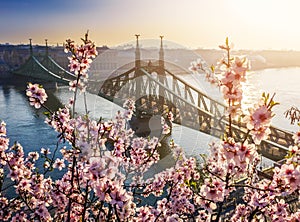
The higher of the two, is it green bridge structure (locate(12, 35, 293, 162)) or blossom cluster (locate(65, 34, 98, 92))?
blossom cluster (locate(65, 34, 98, 92))

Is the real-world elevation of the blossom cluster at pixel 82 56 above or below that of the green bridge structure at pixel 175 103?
above

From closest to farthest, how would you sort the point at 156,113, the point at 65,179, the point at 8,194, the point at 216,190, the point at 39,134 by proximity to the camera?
the point at 216,190
the point at 65,179
the point at 8,194
the point at 39,134
the point at 156,113

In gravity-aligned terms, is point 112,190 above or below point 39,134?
above

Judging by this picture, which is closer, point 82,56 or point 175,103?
point 82,56

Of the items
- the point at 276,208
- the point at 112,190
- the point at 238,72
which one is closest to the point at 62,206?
the point at 112,190

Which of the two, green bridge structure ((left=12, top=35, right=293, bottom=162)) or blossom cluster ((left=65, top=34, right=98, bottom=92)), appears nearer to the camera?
blossom cluster ((left=65, top=34, right=98, bottom=92))

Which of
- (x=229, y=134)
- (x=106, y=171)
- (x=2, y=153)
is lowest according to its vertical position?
(x=2, y=153)

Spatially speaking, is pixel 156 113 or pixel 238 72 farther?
pixel 156 113

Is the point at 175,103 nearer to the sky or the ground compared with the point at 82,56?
nearer to the ground

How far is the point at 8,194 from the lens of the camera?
1352 cm

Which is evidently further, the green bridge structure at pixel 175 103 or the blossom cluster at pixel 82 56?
the green bridge structure at pixel 175 103

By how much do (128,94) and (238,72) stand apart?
3120 cm

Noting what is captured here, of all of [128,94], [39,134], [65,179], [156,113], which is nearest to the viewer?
[65,179]

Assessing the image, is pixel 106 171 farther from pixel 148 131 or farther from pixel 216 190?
pixel 148 131
